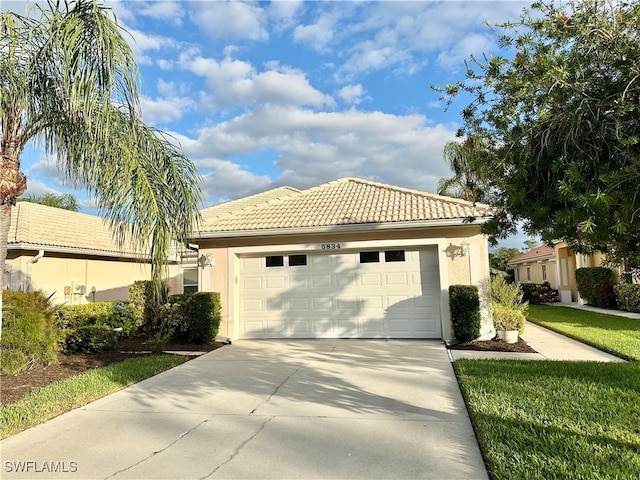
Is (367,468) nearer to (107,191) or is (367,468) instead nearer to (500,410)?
(500,410)

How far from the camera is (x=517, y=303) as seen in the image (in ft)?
37.6

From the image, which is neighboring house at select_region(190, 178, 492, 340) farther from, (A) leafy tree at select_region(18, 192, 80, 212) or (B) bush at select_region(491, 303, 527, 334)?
(A) leafy tree at select_region(18, 192, 80, 212)

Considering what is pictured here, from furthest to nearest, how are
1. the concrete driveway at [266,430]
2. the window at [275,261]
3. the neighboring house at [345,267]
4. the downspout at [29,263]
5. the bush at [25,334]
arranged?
the downspout at [29,263] → the window at [275,261] → the neighboring house at [345,267] → the bush at [25,334] → the concrete driveway at [266,430]

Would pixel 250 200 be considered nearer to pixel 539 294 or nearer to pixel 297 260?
pixel 297 260

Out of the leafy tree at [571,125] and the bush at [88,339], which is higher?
the leafy tree at [571,125]

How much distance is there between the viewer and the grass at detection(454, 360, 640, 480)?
3.59 m

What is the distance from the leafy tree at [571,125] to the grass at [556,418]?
1.85 meters

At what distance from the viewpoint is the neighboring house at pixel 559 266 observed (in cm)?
2241

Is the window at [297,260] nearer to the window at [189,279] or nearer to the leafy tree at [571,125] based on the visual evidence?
the leafy tree at [571,125]

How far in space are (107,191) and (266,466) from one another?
15.5 ft

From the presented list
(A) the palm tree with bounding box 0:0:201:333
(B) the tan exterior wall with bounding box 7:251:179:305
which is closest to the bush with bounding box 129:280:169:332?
(B) the tan exterior wall with bounding box 7:251:179:305

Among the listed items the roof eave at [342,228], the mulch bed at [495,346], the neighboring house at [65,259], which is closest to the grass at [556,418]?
the mulch bed at [495,346]

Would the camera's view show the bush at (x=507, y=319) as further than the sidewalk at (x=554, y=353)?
Yes

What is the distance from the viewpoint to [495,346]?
31.0 feet
